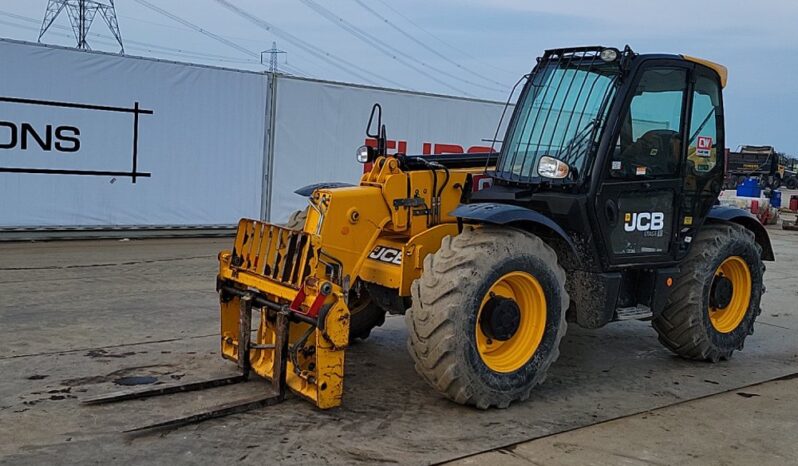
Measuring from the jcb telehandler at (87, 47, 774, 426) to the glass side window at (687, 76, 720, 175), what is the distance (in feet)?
0.06

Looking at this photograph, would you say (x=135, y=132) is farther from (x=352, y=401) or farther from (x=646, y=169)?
(x=646, y=169)

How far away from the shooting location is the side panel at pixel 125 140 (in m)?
11.7

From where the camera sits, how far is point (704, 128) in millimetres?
6305

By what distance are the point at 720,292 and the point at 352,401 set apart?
3.37 meters

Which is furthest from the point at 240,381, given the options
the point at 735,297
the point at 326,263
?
the point at 735,297

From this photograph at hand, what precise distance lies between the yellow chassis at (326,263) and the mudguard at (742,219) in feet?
7.11

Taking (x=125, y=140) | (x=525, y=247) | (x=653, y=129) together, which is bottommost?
(x=525, y=247)

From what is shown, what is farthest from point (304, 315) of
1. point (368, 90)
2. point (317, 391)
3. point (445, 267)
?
point (368, 90)

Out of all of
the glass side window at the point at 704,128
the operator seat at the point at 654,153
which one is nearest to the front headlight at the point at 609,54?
the operator seat at the point at 654,153

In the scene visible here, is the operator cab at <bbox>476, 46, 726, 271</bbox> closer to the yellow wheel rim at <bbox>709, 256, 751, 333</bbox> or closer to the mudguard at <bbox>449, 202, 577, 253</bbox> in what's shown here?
the mudguard at <bbox>449, 202, 577, 253</bbox>

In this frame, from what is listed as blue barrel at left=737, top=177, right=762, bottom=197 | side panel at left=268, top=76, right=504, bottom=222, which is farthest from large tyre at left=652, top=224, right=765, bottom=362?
blue barrel at left=737, top=177, right=762, bottom=197

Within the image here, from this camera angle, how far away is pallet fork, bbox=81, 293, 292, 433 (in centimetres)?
461

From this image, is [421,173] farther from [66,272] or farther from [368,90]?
[368,90]

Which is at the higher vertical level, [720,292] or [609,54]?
[609,54]
